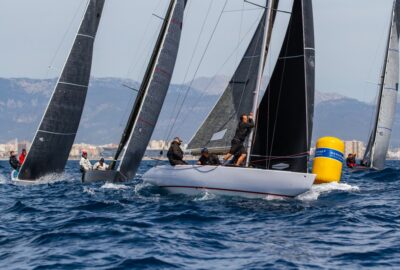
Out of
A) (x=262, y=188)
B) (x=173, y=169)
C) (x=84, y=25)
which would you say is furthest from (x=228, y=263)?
(x=84, y=25)

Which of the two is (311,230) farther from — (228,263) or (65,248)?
(65,248)

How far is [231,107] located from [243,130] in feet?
9.17

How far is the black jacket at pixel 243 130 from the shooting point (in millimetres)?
21609

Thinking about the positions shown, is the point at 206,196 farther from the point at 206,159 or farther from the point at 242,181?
the point at 206,159

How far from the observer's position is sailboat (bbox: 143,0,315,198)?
2084 cm

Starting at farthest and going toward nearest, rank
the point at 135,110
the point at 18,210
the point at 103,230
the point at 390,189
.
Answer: the point at 135,110 → the point at 390,189 → the point at 18,210 → the point at 103,230

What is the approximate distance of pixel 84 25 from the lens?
3192cm

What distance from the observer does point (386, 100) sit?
45938mm

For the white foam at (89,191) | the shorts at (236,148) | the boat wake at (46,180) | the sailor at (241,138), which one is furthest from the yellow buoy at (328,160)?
the boat wake at (46,180)

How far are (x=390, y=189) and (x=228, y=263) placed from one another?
1629 cm

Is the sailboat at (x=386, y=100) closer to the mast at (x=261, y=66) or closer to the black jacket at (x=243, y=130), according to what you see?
the mast at (x=261, y=66)

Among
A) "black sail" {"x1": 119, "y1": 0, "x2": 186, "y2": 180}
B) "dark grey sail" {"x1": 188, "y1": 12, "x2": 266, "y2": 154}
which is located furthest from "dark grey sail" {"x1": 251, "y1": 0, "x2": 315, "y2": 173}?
"black sail" {"x1": 119, "y1": 0, "x2": 186, "y2": 180}

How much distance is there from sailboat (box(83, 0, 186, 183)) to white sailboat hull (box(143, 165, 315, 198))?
290 inches

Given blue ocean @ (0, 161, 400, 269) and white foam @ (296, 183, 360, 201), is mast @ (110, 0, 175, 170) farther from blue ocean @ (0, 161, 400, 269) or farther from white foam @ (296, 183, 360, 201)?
white foam @ (296, 183, 360, 201)
